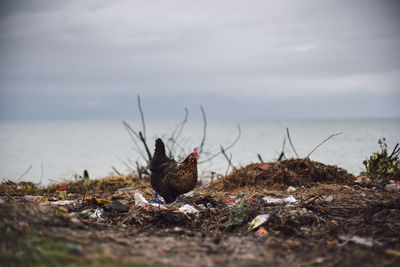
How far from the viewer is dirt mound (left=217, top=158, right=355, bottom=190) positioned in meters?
6.29

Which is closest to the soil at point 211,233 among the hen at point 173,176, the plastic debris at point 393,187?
the plastic debris at point 393,187

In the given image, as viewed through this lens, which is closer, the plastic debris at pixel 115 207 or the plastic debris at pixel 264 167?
the plastic debris at pixel 115 207

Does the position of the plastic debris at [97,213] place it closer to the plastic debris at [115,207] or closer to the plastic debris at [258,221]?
the plastic debris at [115,207]

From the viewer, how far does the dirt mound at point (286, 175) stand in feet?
20.6

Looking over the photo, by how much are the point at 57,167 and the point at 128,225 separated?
59.8 feet

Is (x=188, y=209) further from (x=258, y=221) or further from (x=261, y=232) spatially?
(x=261, y=232)

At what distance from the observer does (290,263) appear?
253 centimetres

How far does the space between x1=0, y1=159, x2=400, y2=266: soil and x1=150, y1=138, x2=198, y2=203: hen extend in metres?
0.27

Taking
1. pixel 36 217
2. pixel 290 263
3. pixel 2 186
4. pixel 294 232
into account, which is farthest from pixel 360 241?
pixel 2 186

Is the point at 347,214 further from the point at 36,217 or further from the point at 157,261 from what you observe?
the point at 36,217

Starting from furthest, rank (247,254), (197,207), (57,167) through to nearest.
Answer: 1. (57,167)
2. (197,207)
3. (247,254)

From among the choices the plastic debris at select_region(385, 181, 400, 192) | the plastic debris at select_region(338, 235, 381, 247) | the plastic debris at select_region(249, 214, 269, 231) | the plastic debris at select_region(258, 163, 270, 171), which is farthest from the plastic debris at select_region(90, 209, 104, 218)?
the plastic debris at select_region(385, 181, 400, 192)

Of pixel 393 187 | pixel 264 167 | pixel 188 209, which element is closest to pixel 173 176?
pixel 188 209

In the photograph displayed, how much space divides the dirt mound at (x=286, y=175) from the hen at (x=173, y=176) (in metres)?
1.80
